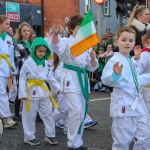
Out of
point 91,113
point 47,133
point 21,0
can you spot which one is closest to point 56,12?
point 21,0

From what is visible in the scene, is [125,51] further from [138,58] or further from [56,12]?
[56,12]

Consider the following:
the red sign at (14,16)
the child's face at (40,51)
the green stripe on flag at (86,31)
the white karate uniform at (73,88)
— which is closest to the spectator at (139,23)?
the white karate uniform at (73,88)

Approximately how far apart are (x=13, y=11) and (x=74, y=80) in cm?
2111

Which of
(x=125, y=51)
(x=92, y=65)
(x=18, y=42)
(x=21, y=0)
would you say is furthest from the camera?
(x=21, y=0)

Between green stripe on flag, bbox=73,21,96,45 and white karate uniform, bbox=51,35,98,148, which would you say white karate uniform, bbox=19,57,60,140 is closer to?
white karate uniform, bbox=51,35,98,148

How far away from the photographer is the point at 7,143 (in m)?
6.36

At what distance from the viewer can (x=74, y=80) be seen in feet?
19.9

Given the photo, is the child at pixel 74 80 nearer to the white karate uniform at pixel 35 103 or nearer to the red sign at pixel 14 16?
the white karate uniform at pixel 35 103

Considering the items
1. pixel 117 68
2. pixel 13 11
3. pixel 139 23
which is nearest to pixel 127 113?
pixel 117 68

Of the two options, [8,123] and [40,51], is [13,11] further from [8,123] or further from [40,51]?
[40,51]

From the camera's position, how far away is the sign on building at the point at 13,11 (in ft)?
85.7

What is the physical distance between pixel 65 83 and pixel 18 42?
7.90ft

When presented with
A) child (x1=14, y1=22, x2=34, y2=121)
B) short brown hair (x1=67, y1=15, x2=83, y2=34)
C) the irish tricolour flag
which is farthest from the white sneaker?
the irish tricolour flag

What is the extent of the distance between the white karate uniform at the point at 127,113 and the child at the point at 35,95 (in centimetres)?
Answer: 157
